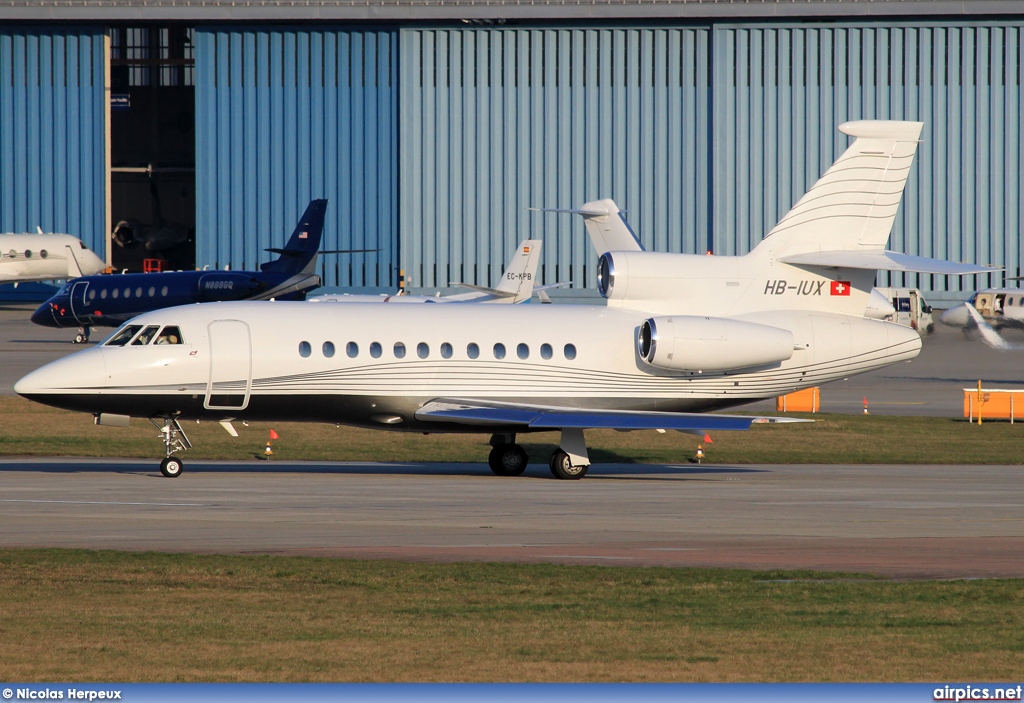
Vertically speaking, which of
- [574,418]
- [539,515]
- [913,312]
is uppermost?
[913,312]

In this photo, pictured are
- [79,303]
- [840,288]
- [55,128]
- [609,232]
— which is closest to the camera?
[840,288]

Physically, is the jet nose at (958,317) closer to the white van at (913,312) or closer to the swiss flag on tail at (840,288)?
the white van at (913,312)

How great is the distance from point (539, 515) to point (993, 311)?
4416cm

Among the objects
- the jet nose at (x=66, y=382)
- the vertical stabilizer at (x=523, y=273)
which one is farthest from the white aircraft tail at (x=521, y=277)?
the jet nose at (x=66, y=382)

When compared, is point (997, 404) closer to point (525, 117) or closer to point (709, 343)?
point (709, 343)

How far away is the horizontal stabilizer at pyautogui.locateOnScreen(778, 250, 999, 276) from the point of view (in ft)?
81.4

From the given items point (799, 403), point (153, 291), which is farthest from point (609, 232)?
point (153, 291)

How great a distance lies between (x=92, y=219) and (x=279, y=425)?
46320 millimetres

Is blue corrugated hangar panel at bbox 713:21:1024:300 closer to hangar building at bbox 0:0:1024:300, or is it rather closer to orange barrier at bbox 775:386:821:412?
hangar building at bbox 0:0:1024:300

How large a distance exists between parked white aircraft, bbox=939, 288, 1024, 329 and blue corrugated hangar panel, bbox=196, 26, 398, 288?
2996cm

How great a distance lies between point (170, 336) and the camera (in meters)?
24.9

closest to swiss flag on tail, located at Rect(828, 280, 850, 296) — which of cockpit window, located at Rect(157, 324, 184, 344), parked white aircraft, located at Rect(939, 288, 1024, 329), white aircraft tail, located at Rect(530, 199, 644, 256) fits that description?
white aircraft tail, located at Rect(530, 199, 644, 256)

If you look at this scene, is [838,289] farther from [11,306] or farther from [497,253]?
[11,306]

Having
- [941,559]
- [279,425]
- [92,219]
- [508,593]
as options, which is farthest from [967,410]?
[92,219]
